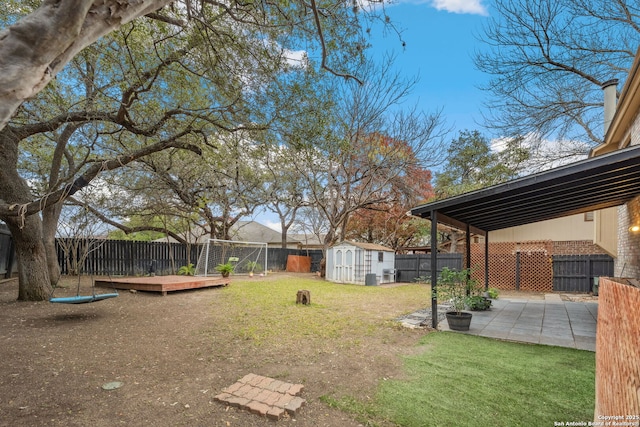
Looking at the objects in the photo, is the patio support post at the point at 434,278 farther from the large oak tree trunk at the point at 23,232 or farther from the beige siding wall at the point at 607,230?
the large oak tree trunk at the point at 23,232

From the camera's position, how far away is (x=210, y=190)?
1421 cm

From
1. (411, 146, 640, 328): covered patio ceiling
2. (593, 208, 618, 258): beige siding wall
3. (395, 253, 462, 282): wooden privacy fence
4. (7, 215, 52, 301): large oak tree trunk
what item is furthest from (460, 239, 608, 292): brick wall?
(7, 215, 52, 301): large oak tree trunk

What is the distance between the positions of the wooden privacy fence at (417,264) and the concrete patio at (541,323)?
5.34 metres

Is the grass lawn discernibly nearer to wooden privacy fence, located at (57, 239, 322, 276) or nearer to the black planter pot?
the black planter pot

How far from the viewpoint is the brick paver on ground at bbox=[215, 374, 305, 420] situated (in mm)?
2574

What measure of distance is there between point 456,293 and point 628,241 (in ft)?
15.8

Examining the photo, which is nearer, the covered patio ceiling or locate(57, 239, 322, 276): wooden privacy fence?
the covered patio ceiling

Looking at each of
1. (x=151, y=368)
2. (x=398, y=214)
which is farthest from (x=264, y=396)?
(x=398, y=214)

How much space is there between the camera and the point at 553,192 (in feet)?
18.3

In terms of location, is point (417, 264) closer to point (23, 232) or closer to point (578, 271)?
point (578, 271)

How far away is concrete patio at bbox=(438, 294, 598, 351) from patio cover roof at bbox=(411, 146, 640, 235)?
2.17m

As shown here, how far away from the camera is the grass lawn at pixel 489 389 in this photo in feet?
8.37

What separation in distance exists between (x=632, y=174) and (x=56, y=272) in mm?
13082

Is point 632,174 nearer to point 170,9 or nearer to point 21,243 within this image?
point 170,9
